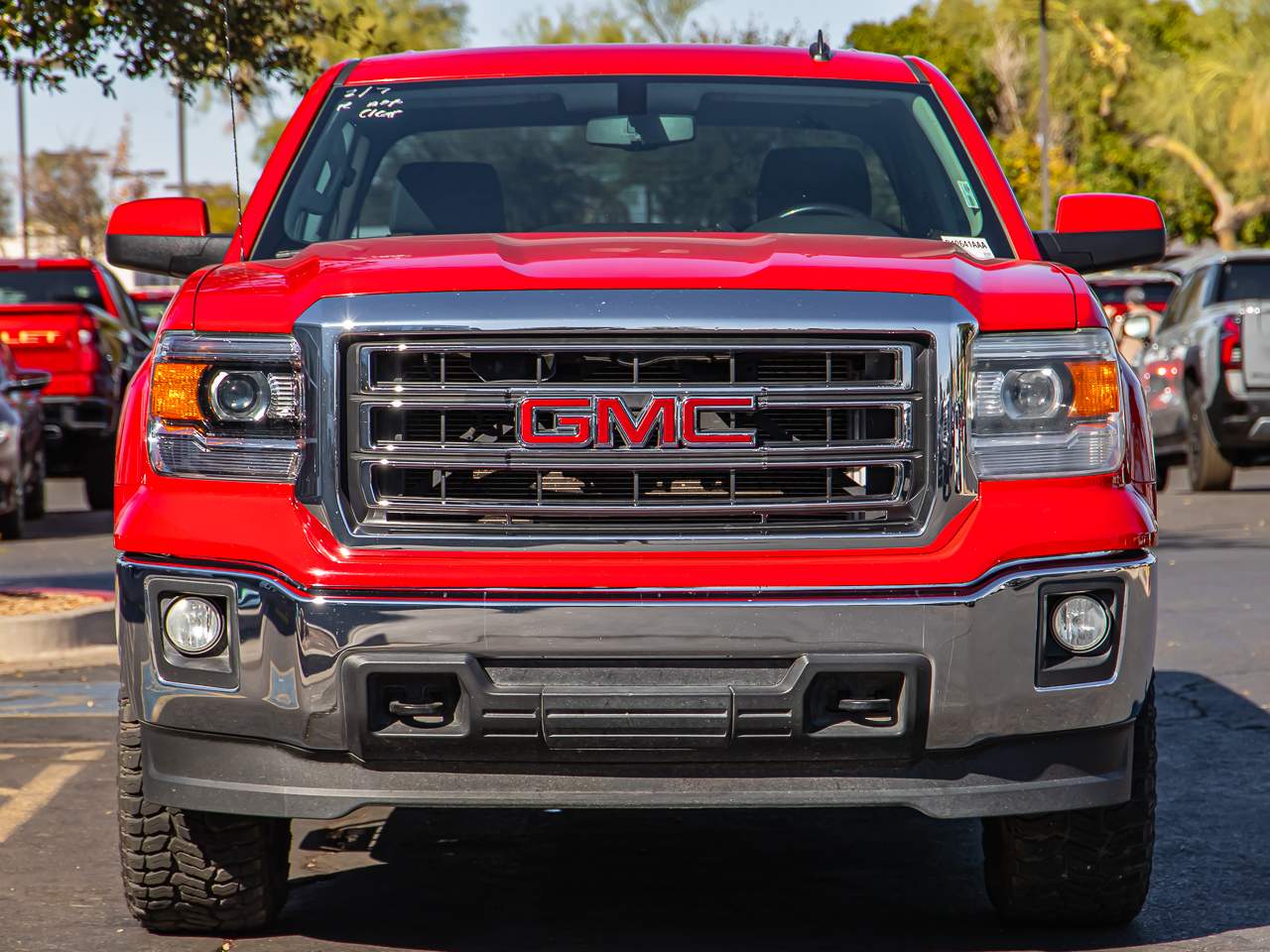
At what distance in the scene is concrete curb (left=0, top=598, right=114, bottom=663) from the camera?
9.02 m

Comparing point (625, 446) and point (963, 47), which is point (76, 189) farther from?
point (625, 446)

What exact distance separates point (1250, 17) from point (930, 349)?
51.5m

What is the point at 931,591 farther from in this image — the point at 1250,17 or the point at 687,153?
the point at 1250,17

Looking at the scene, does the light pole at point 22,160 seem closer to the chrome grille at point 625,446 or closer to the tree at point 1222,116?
the tree at point 1222,116

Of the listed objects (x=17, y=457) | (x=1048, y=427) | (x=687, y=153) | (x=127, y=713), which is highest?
(x=687, y=153)

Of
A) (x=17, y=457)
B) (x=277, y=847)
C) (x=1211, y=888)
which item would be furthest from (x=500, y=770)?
(x=17, y=457)

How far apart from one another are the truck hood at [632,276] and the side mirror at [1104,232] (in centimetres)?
107

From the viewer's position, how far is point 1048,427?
13.6 ft

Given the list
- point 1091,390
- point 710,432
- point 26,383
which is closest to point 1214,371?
point 26,383

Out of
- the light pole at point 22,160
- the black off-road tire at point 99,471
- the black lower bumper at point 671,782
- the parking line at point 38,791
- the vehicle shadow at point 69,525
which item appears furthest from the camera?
the light pole at point 22,160

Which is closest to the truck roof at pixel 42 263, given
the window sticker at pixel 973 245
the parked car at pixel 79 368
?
the parked car at pixel 79 368

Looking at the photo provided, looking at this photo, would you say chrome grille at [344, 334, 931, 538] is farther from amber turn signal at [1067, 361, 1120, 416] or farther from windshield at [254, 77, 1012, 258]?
windshield at [254, 77, 1012, 258]

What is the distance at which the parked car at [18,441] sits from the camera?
47.5ft

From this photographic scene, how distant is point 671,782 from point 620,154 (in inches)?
90.9
